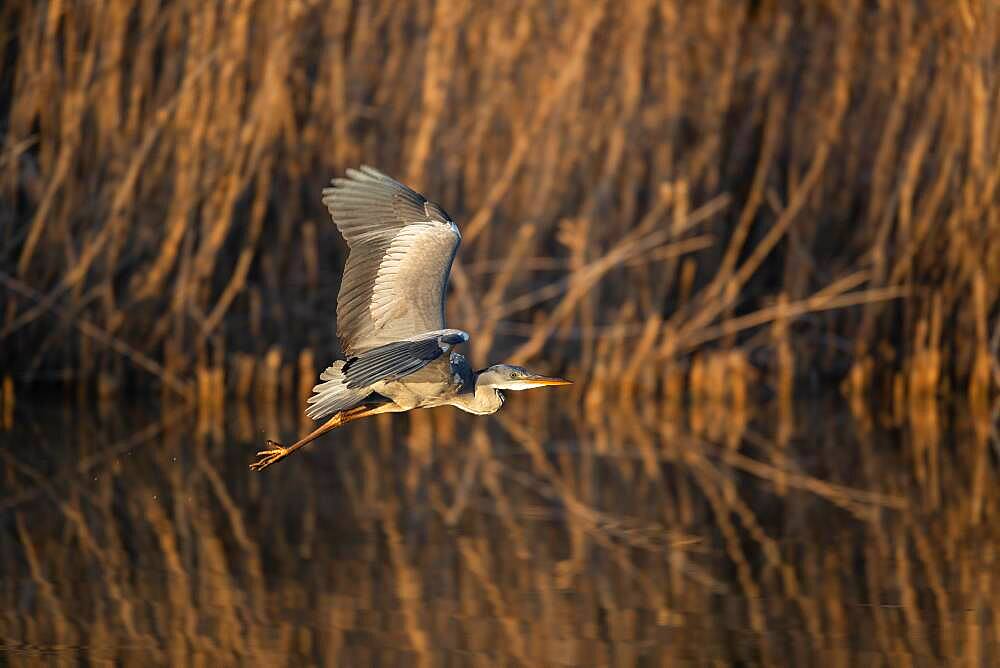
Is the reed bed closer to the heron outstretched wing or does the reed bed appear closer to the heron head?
the heron outstretched wing

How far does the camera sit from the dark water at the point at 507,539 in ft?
16.4

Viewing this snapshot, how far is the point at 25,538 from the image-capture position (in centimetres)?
615

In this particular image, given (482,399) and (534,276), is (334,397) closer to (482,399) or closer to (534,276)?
(482,399)

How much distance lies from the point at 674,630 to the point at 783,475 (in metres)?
2.54

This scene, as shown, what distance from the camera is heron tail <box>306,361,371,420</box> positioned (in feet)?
15.2

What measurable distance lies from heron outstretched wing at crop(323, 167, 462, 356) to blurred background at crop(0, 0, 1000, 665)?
4.05ft

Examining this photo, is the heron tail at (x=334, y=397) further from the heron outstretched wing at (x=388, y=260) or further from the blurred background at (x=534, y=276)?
the blurred background at (x=534, y=276)

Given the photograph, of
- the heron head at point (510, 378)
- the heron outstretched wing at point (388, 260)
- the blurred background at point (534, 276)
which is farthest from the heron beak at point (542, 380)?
the blurred background at point (534, 276)

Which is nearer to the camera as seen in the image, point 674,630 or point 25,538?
point 674,630

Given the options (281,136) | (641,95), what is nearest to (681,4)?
(641,95)

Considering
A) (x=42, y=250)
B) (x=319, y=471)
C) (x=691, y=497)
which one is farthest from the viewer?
(x=42, y=250)

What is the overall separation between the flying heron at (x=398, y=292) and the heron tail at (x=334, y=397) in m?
0.07

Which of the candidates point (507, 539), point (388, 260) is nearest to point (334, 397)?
point (388, 260)

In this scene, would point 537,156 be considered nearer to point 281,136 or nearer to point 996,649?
point 281,136
